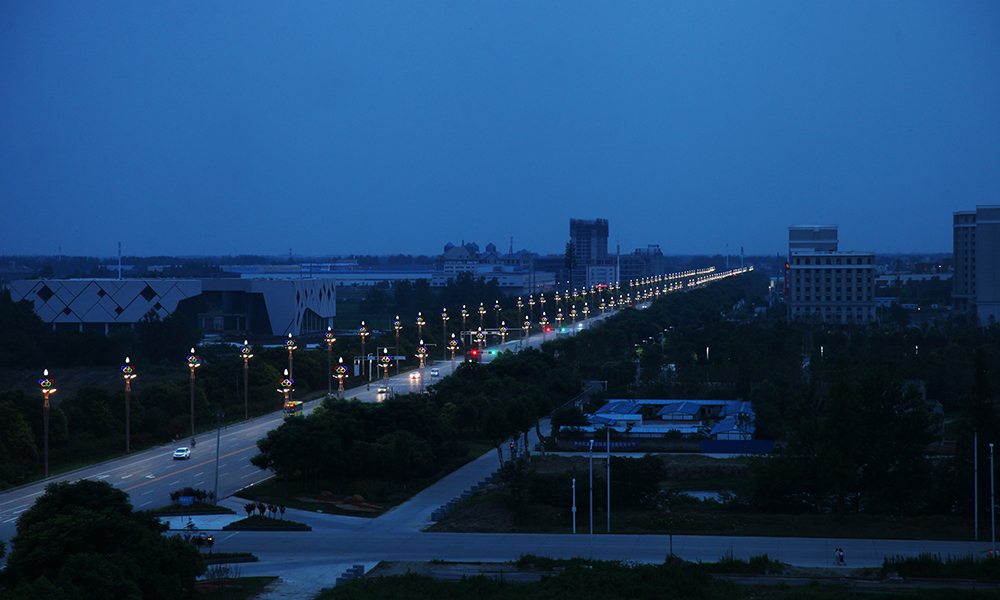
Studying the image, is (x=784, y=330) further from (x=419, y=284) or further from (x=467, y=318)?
(x=419, y=284)

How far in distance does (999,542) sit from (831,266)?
92.6 meters

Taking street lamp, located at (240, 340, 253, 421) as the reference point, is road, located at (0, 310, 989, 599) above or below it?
below

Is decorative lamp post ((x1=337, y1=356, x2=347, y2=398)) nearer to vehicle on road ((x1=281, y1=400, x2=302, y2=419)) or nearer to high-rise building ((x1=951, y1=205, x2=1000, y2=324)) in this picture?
vehicle on road ((x1=281, y1=400, x2=302, y2=419))

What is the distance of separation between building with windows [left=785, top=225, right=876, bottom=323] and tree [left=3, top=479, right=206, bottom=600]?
100980mm

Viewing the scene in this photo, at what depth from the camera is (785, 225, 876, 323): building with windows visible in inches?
4520

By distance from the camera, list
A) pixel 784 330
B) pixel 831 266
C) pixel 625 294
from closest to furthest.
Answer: pixel 784 330 → pixel 831 266 → pixel 625 294

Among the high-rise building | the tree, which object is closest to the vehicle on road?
the tree

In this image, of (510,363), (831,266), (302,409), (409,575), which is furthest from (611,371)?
(831,266)

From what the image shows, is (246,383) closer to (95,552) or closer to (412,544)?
(412,544)

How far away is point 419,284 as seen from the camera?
15200 centimetres

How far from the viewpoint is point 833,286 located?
11644 centimetres

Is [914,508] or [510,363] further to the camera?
[510,363]

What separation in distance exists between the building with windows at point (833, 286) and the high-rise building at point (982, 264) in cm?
1268

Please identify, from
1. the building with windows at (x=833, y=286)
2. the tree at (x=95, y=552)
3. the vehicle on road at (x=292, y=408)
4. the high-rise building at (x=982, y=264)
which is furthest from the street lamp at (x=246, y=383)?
the high-rise building at (x=982, y=264)
